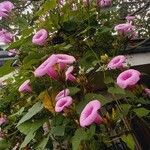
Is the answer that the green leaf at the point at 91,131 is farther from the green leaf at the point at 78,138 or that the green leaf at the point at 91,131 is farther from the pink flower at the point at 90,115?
the pink flower at the point at 90,115

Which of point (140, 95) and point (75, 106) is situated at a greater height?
point (75, 106)

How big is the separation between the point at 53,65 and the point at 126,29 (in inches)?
27.4

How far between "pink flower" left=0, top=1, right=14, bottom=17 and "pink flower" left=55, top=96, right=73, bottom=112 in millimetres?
1138

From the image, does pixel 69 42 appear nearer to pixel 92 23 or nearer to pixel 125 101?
pixel 92 23

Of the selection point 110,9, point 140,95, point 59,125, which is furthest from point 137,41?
point 59,125

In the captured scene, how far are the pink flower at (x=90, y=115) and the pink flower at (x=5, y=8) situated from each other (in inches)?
51.2

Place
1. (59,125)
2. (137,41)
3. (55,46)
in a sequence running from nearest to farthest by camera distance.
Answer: (59,125) → (55,46) → (137,41)

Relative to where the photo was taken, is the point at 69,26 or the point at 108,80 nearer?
the point at 108,80

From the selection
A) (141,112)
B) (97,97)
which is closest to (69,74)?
(97,97)

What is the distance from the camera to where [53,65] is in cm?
209

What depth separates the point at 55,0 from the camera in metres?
2.71

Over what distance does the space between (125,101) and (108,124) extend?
399 millimetres

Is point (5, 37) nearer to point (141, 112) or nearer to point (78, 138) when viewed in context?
point (78, 138)

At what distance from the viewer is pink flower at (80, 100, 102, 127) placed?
1.86 meters
